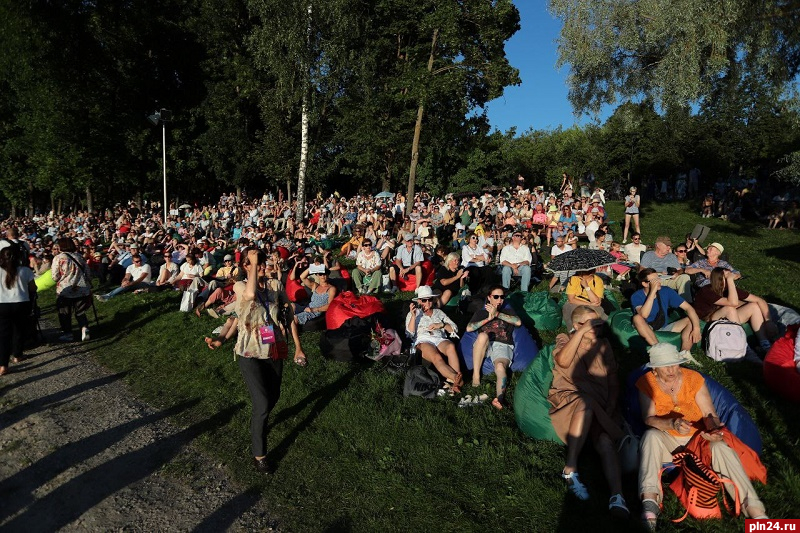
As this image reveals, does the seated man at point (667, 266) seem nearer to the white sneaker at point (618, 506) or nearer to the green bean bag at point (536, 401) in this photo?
the green bean bag at point (536, 401)

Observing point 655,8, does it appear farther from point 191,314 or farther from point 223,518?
point 223,518

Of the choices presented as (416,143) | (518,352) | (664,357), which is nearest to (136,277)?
(518,352)

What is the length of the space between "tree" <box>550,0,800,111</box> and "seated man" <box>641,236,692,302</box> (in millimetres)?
7522

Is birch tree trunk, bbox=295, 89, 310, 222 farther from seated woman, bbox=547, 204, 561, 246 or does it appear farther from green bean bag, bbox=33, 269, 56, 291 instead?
green bean bag, bbox=33, 269, 56, 291

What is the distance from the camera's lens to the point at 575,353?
4.78 meters

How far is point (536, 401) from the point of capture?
509cm

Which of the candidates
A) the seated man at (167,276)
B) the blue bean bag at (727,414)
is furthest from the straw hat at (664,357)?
the seated man at (167,276)

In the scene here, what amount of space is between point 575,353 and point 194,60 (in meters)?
38.5

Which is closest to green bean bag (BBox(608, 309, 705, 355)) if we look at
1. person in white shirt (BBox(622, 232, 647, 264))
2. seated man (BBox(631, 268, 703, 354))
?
seated man (BBox(631, 268, 703, 354))

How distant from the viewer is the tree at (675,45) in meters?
14.0

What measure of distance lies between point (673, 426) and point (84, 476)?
515 cm

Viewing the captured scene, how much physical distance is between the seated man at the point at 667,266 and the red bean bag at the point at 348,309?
4.83 meters

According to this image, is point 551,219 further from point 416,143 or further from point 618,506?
point 618,506

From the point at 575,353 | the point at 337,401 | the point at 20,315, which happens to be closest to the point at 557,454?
the point at 575,353
